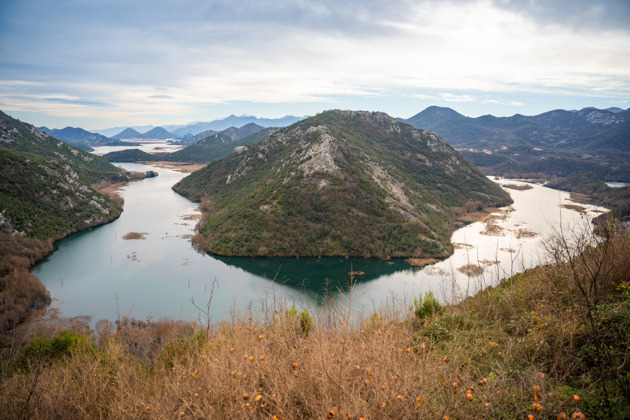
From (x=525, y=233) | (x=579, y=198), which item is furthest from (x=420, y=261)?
(x=579, y=198)

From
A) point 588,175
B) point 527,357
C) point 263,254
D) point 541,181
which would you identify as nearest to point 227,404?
point 527,357

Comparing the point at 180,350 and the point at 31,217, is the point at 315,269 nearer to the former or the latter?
the point at 180,350

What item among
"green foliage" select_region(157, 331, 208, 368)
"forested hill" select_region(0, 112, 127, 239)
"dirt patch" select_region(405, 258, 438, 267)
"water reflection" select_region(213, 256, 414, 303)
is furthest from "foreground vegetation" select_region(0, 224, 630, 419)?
"forested hill" select_region(0, 112, 127, 239)

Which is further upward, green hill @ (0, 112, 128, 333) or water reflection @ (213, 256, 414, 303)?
green hill @ (0, 112, 128, 333)

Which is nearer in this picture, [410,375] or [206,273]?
[410,375]

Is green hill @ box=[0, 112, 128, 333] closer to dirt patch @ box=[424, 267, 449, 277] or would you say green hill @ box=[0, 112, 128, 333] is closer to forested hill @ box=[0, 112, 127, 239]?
forested hill @ box=[0, 112, 127, 239]

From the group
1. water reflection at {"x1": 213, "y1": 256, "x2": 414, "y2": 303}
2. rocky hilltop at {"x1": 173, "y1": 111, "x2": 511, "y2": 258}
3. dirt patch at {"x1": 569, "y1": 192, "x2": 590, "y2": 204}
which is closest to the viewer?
water reflection at {"x1": 213, "y1": 256, "x2": 414, "y2": 303}

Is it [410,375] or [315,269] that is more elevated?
[410,375]

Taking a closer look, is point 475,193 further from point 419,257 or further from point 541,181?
point 541,181
